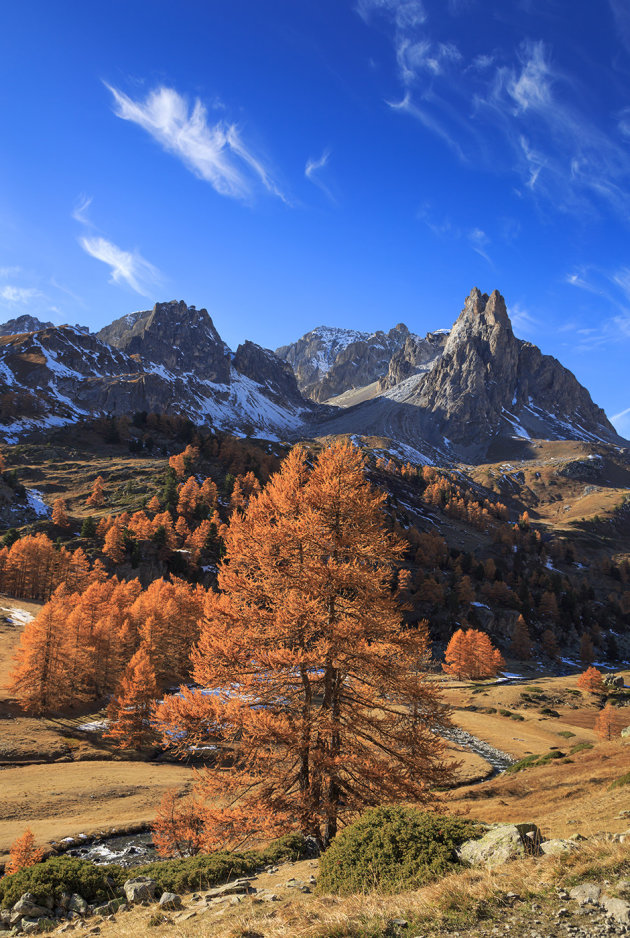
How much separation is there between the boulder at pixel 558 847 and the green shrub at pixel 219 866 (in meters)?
8.05

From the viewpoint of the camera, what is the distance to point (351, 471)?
1388cm

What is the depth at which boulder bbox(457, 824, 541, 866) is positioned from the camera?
7.82m

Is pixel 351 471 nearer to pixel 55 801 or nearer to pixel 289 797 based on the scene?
pixel 289 797

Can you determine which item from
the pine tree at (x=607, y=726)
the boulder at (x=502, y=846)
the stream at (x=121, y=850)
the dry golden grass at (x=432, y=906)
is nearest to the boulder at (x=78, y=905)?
the dry golden grass at (x=432, y=906)

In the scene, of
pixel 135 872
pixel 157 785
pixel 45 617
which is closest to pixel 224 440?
pixel 45 617

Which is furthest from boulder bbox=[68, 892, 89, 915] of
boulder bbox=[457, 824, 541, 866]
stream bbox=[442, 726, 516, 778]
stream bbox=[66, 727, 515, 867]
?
stream bbox=[442, 726, 516, 778]

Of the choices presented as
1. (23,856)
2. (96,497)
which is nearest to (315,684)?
(23,856)

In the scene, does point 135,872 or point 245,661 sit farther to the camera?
point 135,872

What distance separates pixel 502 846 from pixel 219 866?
357 inches

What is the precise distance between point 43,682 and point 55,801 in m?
15.4

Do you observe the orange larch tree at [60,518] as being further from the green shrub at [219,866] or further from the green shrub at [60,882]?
the green shrub at [219,866]

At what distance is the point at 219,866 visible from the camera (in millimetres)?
13055

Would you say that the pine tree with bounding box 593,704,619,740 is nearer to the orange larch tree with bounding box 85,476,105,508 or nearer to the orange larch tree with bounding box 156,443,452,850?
the orange larch tree with bounding box 156,443,452,850

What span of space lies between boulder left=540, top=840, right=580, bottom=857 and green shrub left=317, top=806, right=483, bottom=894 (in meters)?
1.53
